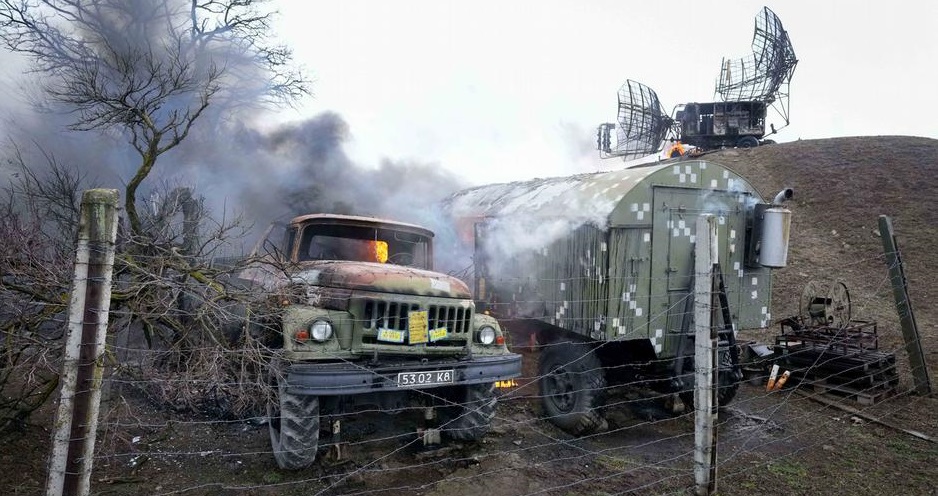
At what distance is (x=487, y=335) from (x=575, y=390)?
5.33 ft

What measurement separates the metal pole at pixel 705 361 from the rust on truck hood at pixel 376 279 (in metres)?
2.31

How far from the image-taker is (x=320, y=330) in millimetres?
4590

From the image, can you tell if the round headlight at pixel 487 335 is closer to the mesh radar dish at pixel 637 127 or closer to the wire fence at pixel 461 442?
the wire fence at pixel 461 442

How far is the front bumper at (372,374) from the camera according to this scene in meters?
4.16

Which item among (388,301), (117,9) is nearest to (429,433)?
(388,301)

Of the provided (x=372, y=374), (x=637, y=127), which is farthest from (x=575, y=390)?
(x=637, y=127)

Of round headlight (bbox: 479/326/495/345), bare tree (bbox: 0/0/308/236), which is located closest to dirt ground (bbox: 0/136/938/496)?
round headlight (bbox: 479/326/495/345)

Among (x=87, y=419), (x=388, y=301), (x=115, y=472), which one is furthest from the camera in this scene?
(x=388, y=301)

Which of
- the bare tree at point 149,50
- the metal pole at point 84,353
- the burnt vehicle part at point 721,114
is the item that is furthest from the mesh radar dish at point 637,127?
the metal pole at point 84,353

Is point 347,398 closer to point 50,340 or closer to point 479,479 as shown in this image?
point 479,479

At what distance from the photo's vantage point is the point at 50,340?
11.7ft

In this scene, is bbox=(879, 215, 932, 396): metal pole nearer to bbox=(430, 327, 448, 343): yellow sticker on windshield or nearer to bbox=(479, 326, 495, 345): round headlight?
bbox=(479, 326, 495, 345): round headlight

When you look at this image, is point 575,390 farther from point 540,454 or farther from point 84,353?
point 84,353

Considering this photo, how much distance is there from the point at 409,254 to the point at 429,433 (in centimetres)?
216
